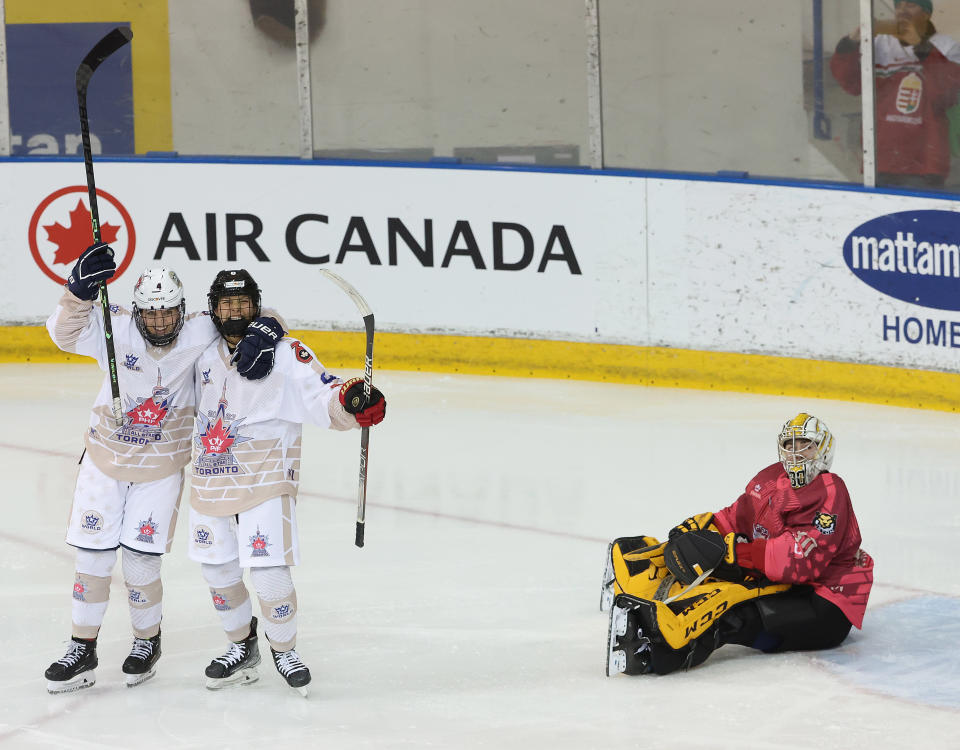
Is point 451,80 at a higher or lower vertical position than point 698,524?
higher

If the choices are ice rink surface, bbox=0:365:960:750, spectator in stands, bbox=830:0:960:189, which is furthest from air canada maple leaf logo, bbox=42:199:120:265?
spectator in stands, bbox=830:0:960:189

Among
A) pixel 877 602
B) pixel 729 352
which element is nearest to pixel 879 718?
pixel 877 602

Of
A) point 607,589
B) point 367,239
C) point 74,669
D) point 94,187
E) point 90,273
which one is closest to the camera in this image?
point 90,273

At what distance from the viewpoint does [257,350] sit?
14.9 ft

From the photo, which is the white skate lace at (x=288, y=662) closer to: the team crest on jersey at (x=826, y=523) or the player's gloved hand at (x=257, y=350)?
the player's gloved hand at (x=257, y=350)

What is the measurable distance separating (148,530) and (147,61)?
6.00 meters

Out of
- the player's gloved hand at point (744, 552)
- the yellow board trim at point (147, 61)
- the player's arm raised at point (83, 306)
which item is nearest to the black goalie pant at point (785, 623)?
the player's gloved hand at point (744, 552)

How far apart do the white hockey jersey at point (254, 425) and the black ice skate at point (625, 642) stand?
36.7 inches

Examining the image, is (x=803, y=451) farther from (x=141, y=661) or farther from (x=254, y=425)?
(x=141, y=661)

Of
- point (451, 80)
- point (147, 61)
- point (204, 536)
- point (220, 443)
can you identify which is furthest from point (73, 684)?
point (147, 61)

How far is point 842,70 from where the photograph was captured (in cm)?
873

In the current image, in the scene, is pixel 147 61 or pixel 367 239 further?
pixel 147 61

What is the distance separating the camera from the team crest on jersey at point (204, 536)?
462cm

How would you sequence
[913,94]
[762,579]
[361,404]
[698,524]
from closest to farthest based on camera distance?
[361,404]
[762,579]
[698,524]
[913,94]
